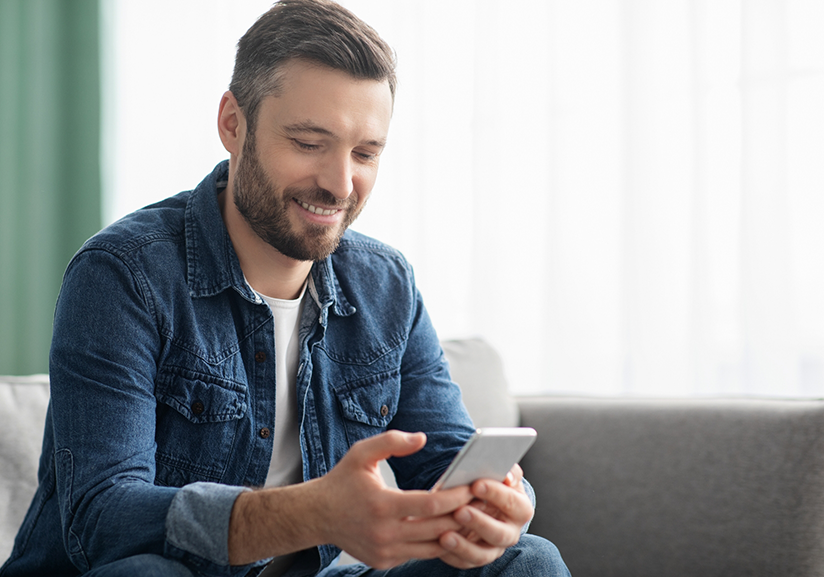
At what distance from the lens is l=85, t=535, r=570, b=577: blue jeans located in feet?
2.57

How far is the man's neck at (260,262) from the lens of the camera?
117cm

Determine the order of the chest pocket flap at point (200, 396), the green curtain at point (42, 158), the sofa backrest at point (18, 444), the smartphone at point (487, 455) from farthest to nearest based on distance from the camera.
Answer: the green curtain at point (42, 158), the sofa backrest at point (18, 444), the chest pocket flap at point (200, 396), the smartphone at point (487, 455)

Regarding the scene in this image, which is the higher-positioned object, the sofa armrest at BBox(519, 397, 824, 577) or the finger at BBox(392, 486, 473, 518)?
the finger at BBox(392, 486, 473, 518)

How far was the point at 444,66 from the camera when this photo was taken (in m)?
2.38

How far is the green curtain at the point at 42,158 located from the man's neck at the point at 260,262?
5.69 ft

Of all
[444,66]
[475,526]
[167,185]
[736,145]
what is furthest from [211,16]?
[475,526]

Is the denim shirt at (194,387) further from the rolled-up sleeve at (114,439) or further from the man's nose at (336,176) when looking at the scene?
the man's nose at (336,176)

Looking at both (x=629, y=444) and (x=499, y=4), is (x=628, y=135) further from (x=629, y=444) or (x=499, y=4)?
(x=629, y=444)

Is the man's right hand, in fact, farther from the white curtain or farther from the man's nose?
the white curtain

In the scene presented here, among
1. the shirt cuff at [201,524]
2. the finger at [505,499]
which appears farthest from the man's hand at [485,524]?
the shirt cuff at [201,524]

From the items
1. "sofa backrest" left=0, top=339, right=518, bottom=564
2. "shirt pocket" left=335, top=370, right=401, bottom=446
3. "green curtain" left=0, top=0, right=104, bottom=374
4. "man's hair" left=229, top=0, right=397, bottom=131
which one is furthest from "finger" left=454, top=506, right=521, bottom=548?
"green curtain" left=0, top=0, right=104, bottom=374

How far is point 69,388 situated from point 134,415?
0.30ft

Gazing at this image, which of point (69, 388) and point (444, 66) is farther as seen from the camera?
point (444, 66)

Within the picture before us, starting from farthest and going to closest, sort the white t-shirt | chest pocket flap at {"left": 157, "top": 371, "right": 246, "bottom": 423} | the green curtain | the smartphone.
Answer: the green curtain → the white t-shirt → chest pocket flap at {"left": 157, "top": 371, "right": 246, "bottom": 423} → the smartphone
